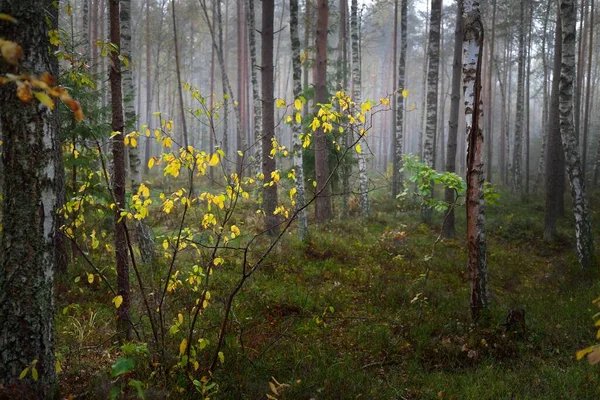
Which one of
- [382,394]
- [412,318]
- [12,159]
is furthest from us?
[412,318]

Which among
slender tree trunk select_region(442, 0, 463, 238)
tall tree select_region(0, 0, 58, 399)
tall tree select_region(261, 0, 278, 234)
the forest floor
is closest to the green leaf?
tall tree select_region(0, 0, 58, 399)

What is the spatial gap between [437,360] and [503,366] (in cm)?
80

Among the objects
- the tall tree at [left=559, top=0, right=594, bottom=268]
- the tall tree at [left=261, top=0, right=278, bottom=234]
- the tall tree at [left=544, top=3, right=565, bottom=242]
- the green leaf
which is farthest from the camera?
the tall tree at [left=544, top=3, right=565, bottom=242]

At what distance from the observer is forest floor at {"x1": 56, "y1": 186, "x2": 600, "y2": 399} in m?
4.43

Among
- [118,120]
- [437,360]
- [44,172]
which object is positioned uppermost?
[118,120]

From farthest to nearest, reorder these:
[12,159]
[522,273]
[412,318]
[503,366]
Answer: [522,273] → [412,318] → [503,366] → [12,159]

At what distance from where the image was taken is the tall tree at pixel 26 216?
2.84 meters

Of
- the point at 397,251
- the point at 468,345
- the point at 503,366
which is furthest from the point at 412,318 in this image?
the point at 397,251

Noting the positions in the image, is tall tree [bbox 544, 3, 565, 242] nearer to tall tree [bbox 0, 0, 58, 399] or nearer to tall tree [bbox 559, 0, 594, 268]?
tall tree [bbox 559, 0, 594, 268]

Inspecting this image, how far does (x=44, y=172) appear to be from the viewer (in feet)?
9.82

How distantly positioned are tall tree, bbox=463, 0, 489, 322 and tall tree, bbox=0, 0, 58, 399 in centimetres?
517

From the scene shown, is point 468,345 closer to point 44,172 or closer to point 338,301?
point 338,301

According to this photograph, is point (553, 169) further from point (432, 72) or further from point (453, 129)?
point (432, 72)

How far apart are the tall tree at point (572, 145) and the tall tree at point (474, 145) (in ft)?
14.0
